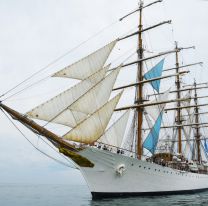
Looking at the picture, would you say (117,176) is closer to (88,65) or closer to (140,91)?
(88,65)

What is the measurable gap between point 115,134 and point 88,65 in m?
5.47

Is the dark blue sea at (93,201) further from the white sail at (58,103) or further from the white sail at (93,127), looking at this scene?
the white sail at (58,103)

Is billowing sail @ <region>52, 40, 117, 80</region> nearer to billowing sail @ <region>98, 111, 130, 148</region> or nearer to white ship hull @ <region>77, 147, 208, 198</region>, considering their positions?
billowing sail @ <region>98, 111, 130, 148</region>

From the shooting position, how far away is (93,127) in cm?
2233

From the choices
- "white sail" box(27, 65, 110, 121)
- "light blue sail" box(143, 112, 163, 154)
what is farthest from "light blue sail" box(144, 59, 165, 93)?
"white sail" box(27, 65, 110, 121)

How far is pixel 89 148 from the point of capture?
22391 millimetres

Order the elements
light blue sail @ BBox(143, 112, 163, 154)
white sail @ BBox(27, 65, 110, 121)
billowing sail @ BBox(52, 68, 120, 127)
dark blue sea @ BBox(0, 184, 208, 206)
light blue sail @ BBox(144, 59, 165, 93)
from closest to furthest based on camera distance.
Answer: white sail @ BBox(27, 65, 110, 121) < dark blue sea @ BBox(0, 184, 208, 206) < billowing sail @ BBox(52, 68, 120, 127) < light blue sail @ BBox(143, 112, 163, 154) < light blue sail @ BBox(144, 59, 165, 93)

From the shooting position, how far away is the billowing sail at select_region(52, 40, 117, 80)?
23591 mm

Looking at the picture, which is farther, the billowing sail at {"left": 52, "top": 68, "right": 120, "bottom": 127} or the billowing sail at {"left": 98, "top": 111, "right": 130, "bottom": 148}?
the billowing sail at {"left": 98, "top": 111, "right": 130, "bottom": 148}

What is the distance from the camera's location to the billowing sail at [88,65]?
2359 cm

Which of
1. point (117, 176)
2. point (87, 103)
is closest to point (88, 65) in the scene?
point (87, 103)

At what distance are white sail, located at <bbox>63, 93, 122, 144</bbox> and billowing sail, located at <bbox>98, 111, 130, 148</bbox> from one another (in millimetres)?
1831

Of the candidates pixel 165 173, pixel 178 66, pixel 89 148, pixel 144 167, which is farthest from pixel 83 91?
pixel 178 66

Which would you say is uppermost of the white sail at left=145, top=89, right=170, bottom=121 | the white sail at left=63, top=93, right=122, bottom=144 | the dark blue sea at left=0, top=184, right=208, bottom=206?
the white sail at left=145, top=89, right=170, bottom=121
